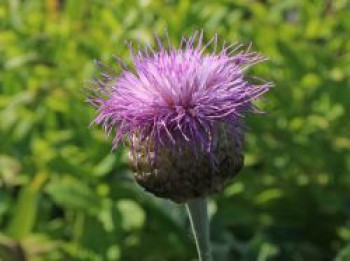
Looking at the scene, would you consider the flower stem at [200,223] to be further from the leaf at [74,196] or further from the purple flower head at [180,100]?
the leaf at [74,196]

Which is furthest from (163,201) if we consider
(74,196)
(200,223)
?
(200,223)

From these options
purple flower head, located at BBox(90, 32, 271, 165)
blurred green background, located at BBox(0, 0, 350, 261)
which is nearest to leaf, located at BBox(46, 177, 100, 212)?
blurred green background, located at BBox(0, 0, 350, 261)

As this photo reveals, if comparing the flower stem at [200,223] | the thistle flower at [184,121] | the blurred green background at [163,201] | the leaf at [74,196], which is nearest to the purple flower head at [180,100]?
the thistle flower at [184,121]

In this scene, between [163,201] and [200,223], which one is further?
[163,201]

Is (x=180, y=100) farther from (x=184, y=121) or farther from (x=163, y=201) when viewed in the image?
(x=163, y=201)

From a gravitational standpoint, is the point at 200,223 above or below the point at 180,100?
below

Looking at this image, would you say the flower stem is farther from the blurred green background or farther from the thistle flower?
the blurred green background
